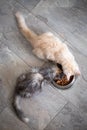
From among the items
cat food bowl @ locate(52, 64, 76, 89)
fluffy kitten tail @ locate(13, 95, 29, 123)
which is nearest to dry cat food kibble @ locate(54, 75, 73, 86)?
cat food bowl @ locate(52, 64, 76, 89)

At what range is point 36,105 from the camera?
2.16 meters

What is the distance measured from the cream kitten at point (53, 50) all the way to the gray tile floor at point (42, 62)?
11 cm

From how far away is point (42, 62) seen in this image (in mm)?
2299

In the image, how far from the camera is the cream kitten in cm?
211

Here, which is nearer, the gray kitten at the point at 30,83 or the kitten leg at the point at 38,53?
the gray kitten at the point at 30,83

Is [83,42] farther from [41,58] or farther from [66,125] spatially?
[66,125]

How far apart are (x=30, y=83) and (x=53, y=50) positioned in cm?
35

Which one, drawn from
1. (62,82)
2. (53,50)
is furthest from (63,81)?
(53,50)

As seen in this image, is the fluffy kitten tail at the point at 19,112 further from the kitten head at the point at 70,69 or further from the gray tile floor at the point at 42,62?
the kitten head at the point at 70,69

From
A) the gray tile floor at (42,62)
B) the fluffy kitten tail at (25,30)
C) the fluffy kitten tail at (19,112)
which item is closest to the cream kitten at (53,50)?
the fluffy kitten tail at (25,30)

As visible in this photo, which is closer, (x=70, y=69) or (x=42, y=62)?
(x=70, y=69)

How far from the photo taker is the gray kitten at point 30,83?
6.70 ft

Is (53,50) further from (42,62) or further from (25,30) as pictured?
(25,30)

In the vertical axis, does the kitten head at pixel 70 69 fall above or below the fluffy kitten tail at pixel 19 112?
above
